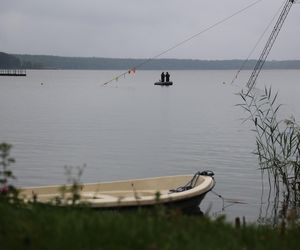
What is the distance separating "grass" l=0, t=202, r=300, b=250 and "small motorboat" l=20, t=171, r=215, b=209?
13.4 feet

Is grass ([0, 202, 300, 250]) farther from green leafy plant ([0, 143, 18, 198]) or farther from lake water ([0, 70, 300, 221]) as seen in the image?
lake water ([0, 70, 300, 221])

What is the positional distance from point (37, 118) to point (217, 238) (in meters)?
43.0

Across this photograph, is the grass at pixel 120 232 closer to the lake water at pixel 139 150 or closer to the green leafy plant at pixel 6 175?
the green leafy plant at pixel 6 175

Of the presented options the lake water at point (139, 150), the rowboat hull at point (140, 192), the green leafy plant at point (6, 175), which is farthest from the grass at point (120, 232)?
the lake water at point (139, 150)

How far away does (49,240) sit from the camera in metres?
5.15

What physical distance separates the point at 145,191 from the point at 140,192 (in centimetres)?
14

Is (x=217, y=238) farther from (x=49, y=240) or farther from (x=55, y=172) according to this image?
(x=55, y=172)

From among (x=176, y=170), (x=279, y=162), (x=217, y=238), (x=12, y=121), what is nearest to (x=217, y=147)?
(x=176, y=170)

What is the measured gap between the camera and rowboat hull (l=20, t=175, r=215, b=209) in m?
10.7

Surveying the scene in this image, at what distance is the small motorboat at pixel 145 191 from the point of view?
10.8 meters

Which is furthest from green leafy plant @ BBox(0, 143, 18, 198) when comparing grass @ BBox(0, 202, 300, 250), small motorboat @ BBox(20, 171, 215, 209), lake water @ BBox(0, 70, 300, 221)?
lake water @ BBox(0, 70, 300, 221)

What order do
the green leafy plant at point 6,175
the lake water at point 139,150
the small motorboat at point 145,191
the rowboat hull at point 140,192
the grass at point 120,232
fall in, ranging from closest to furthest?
1. the grass at point 120,232
2. the green leafy plant at point 6,175
3. the rowboat hull at point 140,192
4. the small motorboat at point 145,191
5. the lake water at point 139,150

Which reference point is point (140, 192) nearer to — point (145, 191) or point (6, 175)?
point (145, 191)

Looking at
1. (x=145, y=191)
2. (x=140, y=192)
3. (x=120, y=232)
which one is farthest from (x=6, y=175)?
(x=145, y=191)
